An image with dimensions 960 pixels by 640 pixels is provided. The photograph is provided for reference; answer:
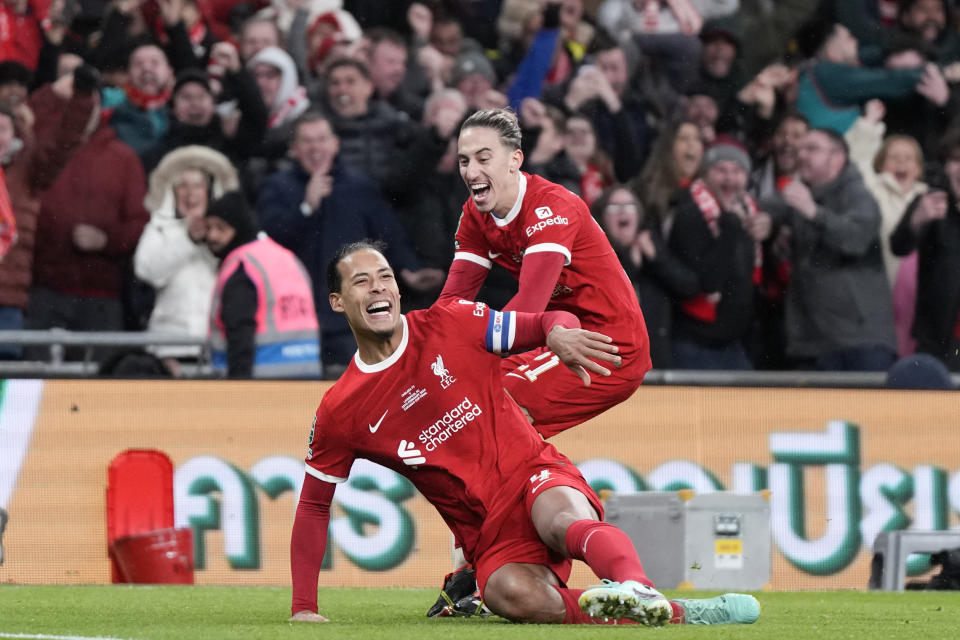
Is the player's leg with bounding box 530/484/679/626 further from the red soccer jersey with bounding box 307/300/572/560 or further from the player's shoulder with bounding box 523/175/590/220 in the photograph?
the player's shoulder with bounding box 523/175/590/220

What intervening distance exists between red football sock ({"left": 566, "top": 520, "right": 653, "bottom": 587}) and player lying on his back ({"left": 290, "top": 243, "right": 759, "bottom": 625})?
29 cm

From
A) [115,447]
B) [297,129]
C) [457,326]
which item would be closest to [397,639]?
[457,326]

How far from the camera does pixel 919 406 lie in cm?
1012

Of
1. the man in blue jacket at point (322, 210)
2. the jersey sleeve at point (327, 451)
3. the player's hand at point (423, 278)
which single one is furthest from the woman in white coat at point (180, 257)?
the jersey sleeve at point (327, 451)

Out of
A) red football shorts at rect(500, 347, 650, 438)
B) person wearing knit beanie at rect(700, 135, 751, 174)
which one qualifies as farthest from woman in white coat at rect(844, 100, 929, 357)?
red football shorts at rect(500, 347, 650, 438)

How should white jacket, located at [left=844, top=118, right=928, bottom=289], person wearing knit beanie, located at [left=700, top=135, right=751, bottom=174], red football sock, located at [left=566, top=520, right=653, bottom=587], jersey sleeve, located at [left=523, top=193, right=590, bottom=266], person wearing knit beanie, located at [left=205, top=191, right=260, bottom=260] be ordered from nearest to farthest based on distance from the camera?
red football sock, located at [left=566, top=520, right=653, bottom=587]
jersey sleeve, located at [left=523, top=193, right=590, bottom=266]
person wearing knit beanie, located at [left=205, top=191, right=260, bottom=260]
person wearing knit beanie, located at [left=700, top=135, right=751, bottom=174]
white jacket, located at [left=844, top=118, right=928, bottom=289]

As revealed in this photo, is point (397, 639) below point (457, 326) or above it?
below

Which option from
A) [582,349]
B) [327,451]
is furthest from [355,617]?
[582,349]

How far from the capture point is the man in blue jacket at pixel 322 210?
11.0m

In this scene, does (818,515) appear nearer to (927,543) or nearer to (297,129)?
(927,543)

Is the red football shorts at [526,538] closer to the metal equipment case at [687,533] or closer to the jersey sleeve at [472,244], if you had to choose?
the jersey sleeve at [472,244]

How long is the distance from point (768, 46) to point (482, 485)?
8.08 metres

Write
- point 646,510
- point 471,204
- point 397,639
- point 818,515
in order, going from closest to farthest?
point 397,639 → point 471,204 → point 646,510 → point 818,515

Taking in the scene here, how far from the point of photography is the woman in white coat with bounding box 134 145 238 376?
1062 centimetres
